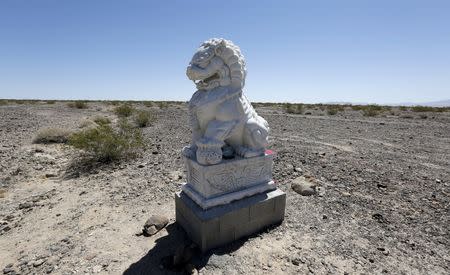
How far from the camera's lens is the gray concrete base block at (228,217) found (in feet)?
8.92

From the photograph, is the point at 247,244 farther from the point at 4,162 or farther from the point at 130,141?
the point at 4,162

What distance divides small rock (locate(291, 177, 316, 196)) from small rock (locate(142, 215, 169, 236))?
212cm

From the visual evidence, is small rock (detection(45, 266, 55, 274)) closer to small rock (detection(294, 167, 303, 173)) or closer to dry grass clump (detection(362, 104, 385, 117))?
small rock (detection(294, 167, 303, 173))

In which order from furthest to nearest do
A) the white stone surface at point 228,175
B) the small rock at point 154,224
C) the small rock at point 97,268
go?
the small rock at point 154,224 < the white stone surface at point 228,175 < the small rock at point 97,268

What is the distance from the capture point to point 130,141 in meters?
6.59

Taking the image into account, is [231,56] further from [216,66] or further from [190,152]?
[190,152]

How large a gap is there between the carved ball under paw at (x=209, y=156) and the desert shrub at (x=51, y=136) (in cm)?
699

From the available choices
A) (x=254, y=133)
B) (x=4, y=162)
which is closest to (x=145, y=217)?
(x=254, y=133)

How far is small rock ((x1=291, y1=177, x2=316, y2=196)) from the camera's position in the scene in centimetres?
412

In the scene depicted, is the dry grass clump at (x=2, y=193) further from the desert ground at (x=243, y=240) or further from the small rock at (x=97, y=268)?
the small rock at (x=97, y=268)

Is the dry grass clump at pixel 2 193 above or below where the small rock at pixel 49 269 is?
above

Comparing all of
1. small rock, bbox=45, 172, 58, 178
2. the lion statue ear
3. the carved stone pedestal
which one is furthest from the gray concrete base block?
small rock, bbox=45, 172, 58, 178

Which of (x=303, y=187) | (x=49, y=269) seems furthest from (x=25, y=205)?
(x=303, y=187)

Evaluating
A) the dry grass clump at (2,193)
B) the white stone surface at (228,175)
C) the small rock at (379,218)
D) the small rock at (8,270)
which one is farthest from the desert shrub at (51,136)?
the small rock at (379,218)
